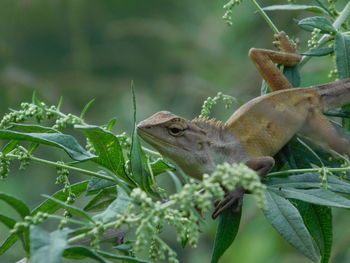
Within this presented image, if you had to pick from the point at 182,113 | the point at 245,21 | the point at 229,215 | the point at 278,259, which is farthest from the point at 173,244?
the point at 229,215

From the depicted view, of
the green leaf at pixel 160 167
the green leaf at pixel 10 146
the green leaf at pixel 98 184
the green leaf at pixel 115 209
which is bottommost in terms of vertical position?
the green leaf at pixel 160 167

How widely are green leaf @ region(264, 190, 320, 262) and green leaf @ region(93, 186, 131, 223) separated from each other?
68 centimetres

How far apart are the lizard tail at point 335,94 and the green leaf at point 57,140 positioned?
5.77 ft

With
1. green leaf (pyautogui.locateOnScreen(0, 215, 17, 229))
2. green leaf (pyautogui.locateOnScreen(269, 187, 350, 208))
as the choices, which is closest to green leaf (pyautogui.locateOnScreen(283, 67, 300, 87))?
green leaf (pyautogui.locateOnScreen(269, 187, 350, 208))

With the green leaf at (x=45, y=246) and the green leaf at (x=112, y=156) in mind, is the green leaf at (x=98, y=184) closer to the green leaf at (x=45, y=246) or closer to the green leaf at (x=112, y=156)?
the green leaf at (x=112, y=156)

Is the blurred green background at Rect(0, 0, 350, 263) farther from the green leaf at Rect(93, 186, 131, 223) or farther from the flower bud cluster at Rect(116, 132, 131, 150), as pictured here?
the green leaf at Rect(93, 186, 131, 223)

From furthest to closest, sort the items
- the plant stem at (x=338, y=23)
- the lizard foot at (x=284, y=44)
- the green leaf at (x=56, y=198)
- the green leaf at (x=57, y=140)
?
the lizard foot at (x=284, y=44) < the plant stem at (x=338, y=23) < the green leaf at (x=56, y=198) < the green leaf at (x=57, y=140)

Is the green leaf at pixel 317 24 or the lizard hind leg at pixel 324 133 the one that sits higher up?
the green leaf at pixel 317 24

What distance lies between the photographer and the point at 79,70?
954 centimetres

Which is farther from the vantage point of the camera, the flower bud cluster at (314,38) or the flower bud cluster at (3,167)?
the flower bud cluster at (314,38)

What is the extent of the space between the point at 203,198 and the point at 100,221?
36 cm

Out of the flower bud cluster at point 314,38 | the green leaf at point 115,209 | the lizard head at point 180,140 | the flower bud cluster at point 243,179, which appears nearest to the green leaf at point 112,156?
the green leaf at point 115,209

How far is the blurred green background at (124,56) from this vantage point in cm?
865

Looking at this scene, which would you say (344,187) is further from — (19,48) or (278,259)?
(19,48)
